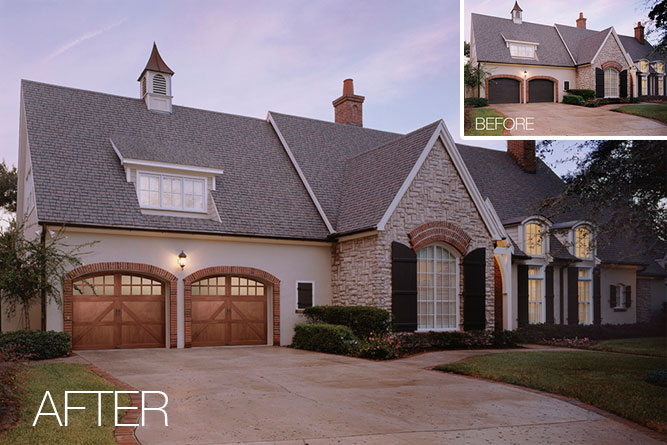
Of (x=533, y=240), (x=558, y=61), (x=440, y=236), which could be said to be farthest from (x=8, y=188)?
(x=558, y=61)

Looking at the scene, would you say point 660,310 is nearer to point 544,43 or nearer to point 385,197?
point 385,197

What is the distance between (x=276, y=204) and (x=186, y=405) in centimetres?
1129

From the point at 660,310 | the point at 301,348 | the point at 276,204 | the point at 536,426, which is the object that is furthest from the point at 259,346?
the point at 660,310

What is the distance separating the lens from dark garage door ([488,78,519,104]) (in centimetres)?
641

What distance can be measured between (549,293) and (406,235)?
25.7ft

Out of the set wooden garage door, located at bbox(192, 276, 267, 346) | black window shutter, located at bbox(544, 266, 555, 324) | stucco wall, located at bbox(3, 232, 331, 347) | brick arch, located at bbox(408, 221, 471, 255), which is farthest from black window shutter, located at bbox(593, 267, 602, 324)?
wooden garage door, located at bbox(192, 276, 267, 346)

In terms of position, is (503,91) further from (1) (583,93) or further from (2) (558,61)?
(1) (583,93)

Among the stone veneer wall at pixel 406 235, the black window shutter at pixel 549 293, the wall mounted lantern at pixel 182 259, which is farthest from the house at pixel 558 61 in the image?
the black window shutter at pixel 549 293

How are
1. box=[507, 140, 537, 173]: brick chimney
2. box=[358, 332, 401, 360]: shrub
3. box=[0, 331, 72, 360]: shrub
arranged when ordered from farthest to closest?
box=[507, 140, 537, 173]: brick chimney < box=[358, 332, 401, 360]: shrub < box=[0, 331, 72, 360]: shrub

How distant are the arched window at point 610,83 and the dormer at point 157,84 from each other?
1690cm

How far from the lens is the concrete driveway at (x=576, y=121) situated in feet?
20.7

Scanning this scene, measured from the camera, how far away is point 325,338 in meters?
16.3

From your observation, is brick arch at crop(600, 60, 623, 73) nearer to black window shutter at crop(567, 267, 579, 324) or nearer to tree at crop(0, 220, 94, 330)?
tree at crop(0, 220, 94, 330)

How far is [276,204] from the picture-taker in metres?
19.5
